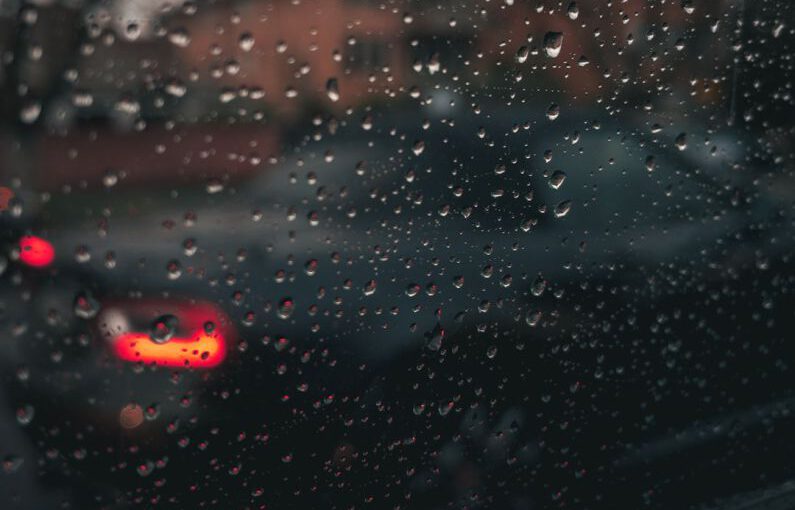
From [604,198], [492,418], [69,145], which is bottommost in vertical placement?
[492,418]

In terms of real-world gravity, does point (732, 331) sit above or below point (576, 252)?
below

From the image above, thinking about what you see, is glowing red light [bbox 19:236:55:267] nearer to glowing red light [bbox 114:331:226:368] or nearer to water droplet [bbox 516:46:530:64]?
glowing red light [bbox 114:331:226:368]

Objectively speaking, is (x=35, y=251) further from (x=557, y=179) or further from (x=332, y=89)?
(x=557, y=179)

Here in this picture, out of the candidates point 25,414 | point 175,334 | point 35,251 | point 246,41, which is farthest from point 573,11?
point 25,414

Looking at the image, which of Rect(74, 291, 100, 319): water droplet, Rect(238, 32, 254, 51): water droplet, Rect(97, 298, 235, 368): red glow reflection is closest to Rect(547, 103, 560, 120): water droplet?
Rect(238, 32, 254, 51): water droplet

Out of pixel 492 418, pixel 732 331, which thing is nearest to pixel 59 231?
pixel 492 418

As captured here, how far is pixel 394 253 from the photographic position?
1.40 m

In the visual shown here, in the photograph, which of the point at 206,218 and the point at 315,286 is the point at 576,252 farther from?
the point at 206,218

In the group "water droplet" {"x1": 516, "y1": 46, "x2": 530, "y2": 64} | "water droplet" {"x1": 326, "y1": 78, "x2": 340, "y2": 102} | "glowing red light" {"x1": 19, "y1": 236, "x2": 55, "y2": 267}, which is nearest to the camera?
"glowing red light" {"x1": 19, "y1": 236, "x2": 55, "y2": 267}

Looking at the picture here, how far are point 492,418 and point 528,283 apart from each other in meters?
0.30

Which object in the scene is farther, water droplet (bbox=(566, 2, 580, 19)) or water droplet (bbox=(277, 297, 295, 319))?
water droplet (bbox=(566, 2, 580, 19))

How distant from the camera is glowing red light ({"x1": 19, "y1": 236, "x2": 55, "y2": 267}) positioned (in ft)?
3.34

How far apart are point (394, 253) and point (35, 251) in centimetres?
63

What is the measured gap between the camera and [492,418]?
1562 millimetres
